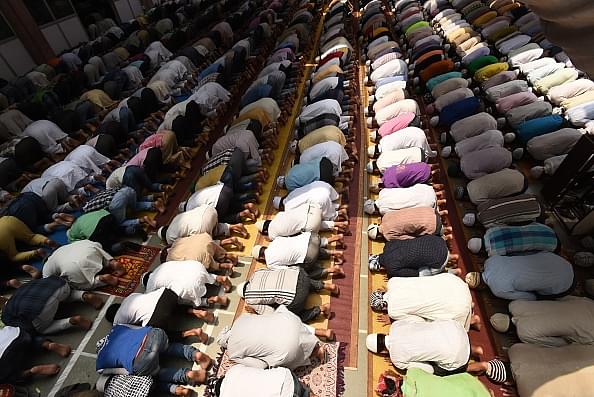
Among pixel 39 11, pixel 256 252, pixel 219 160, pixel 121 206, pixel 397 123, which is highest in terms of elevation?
pixel 39 11

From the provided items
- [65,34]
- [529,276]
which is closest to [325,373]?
[529,276]

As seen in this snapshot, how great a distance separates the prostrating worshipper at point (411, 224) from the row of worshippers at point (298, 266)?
69 cm

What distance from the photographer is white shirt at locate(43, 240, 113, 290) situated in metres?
4.36

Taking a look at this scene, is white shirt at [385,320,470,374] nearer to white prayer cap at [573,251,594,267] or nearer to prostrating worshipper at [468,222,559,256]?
prostrating worshipper at [468,222,559,256]

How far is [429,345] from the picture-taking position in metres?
3.13

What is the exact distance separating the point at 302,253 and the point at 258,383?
1512 mm

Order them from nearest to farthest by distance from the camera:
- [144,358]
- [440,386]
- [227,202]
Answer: [440,386]
[144,358]
[227,202]

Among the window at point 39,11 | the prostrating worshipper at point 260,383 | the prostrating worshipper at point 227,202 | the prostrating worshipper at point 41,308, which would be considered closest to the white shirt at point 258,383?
the prostrating worshipper at point 260,383

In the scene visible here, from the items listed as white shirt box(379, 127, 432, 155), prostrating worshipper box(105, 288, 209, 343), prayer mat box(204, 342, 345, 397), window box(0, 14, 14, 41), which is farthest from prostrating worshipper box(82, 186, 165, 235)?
window box(0, 14, 14, 41)

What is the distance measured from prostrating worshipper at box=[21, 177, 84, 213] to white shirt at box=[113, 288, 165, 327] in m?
2.94

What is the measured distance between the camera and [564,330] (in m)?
3.09

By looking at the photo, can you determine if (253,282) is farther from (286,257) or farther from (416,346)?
(416,346)

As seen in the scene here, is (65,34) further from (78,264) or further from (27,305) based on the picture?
(27,305)

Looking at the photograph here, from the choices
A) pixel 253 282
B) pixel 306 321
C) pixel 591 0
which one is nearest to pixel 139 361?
pixel 253 282
